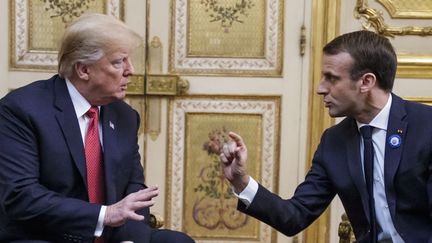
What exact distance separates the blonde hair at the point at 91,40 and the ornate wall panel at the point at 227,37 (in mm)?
1291

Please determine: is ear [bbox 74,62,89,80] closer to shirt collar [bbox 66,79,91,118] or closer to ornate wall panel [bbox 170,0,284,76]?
shirt collar [bbox 66,79,91,118]

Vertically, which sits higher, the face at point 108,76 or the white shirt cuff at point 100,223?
the face at point 108,76

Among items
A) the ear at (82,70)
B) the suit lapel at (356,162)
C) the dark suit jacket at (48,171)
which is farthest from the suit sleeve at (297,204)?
the ear at (82,70)

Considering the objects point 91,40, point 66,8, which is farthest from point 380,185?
point 66,8

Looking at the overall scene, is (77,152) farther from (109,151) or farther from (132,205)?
(132,205)

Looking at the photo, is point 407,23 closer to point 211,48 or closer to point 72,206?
point 211,48

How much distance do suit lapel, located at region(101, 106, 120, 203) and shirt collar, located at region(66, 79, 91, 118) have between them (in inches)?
3.4

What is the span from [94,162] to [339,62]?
32.7 inches

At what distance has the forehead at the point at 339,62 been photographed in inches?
113

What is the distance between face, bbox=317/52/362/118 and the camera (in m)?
2.87

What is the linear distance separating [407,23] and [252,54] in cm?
71

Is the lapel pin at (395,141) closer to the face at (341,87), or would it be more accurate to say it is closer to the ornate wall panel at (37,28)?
the face at (341,87)

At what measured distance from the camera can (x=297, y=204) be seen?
2986mm

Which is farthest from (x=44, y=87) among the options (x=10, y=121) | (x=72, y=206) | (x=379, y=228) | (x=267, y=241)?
(x=267, y=241)
